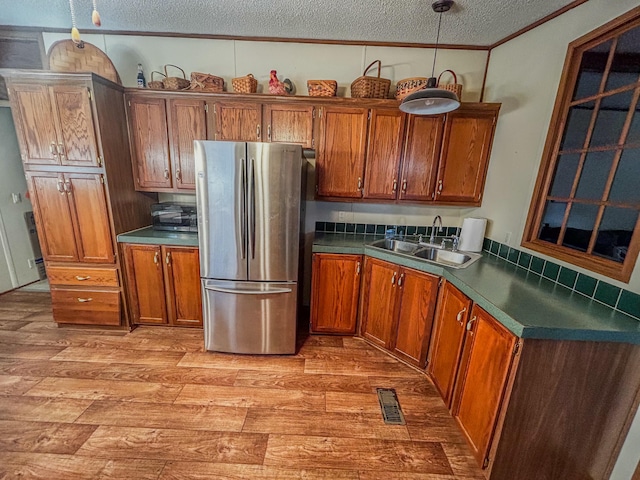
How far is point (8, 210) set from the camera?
10.2ft

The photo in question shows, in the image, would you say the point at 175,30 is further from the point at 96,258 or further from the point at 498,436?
the point at 498,436

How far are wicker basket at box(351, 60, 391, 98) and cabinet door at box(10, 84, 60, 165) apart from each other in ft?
8.28

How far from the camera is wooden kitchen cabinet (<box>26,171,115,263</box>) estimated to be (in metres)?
2.21

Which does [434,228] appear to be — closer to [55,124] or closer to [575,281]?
[575,281]

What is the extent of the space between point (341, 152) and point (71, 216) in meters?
2.47

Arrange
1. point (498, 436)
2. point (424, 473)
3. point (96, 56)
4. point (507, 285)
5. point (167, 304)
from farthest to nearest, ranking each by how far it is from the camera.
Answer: point (167, 304) < point (96, 56) < point (507, 285) < point (424, 473) < point (498, 436)

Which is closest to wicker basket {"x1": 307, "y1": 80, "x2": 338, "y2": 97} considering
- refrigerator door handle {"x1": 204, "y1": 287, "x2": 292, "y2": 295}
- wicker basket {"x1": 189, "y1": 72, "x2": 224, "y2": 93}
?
wicker basket {"x1": 189, "y1": 72, "x2": 224, "y2": 93}

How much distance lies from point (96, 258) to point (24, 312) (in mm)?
1349

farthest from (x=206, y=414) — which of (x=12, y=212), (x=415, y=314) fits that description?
(x=12, y=212)

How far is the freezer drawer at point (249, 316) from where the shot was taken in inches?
84.8

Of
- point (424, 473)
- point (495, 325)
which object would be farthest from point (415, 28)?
point (424, 473)

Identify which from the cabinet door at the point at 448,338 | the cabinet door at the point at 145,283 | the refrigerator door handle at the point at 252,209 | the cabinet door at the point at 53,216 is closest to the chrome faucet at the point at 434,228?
the cabinet door at the point at 448,338

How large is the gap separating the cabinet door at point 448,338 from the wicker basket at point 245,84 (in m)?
2.32

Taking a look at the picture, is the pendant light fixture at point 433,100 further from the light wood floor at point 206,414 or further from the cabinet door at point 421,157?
the light wood floor at point 206,414
